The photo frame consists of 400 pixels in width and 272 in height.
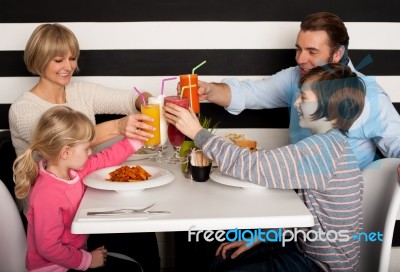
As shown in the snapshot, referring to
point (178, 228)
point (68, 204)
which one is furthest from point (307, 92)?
point (68, 204)

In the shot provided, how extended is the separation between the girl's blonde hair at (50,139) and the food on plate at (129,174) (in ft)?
0.47

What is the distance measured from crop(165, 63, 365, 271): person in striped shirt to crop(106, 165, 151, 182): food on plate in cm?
19

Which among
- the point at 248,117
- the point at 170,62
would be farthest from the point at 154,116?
the point at 248,117

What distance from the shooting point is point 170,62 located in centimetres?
248

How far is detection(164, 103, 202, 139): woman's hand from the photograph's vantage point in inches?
62.1

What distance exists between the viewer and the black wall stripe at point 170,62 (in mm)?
2463

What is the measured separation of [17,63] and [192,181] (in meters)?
Answer: 1.28

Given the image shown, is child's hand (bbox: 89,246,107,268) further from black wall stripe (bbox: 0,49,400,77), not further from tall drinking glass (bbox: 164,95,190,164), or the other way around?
black wall stripe (bbox: 0,49,400,77)

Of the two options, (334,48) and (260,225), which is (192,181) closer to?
(260,225)

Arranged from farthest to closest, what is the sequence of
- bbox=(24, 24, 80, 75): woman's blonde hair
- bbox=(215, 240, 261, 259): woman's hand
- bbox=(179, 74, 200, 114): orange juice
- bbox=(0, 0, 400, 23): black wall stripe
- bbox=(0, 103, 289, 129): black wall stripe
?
bbox=(0, 103, 289, 129): black wall stripe, bbox=(0, 0, 400, 23): black wall stripe, bbox=(24, 24, 80, 75): woman's blonde hair, bbox=(179, 74, 200, 114): orange juice, bbox=(215, 240, 261, 259): woman's hand

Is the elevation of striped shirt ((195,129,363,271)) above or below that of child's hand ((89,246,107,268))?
above

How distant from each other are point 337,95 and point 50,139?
2.94ft

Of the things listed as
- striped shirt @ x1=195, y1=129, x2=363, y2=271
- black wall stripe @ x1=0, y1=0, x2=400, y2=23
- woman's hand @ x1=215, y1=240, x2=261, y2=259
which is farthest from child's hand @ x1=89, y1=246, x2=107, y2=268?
black wall stripe @ x1=0, y1=0, x2=400, y2=23

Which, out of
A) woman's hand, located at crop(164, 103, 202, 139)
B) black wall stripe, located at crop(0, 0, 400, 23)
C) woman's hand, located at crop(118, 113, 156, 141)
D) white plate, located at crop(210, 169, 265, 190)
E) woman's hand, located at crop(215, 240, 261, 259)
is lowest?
woman's hand, located at crop(215, 240, 261, 259)
